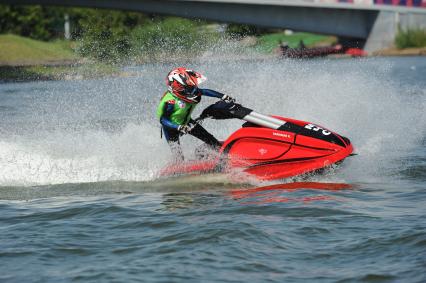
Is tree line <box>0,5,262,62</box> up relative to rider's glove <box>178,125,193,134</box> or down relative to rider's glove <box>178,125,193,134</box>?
up

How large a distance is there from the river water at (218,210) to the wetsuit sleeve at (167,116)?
0.84 metres

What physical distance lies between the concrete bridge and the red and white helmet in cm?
3323

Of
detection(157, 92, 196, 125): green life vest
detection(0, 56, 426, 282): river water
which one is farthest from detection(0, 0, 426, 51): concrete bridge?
detection(157, 92, 196, 125): green life vest

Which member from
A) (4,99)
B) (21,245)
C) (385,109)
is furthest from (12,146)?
(4,99)

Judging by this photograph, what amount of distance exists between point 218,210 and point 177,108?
235 cm

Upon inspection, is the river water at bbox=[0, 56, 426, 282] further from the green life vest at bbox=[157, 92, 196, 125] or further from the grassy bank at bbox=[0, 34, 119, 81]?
the grassy bank at bbox=[0, 34, 119, 81]

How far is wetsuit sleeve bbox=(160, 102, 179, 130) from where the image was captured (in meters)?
11.8

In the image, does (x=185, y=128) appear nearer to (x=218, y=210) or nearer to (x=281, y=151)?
(x=281, y=151)

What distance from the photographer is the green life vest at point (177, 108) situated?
11.8m

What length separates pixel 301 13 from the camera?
50531 mm

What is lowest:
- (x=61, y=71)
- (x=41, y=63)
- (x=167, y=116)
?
(x=167, y=116)

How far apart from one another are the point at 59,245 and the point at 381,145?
7.46 m

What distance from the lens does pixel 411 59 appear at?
47344 millimetres

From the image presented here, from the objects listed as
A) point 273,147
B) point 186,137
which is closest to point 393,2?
point 186,137
